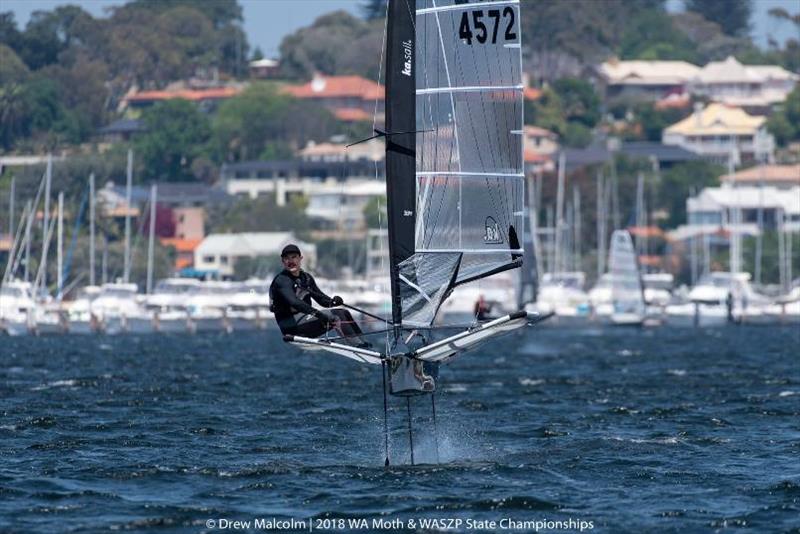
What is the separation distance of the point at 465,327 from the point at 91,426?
9.64m

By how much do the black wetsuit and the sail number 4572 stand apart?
14.0 ft

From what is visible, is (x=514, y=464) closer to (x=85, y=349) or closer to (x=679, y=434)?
(x=679, y=434)

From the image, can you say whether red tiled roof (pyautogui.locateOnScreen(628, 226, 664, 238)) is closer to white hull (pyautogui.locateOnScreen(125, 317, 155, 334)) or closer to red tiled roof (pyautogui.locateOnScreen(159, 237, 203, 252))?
red tiled roof (pyautogui.locateOnScreen(159, 237, 203, 252))

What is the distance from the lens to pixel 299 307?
27.5 meters

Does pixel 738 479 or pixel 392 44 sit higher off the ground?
pixel 392 44

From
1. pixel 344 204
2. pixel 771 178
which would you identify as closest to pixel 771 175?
pixel 771 178

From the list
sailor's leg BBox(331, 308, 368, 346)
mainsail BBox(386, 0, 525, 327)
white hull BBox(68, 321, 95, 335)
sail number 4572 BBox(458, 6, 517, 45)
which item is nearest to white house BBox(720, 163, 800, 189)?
white hull BBox(68, 321, 95, 335)

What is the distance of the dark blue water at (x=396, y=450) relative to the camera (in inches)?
995

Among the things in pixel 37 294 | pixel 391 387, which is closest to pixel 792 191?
pixel 37 294

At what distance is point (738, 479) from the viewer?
28219 mm

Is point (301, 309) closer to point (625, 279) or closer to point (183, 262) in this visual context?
point (625, 279)

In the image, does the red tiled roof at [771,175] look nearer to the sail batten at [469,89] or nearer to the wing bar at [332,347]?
the sail batten at [469,89]

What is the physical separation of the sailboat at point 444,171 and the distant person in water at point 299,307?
0.74 ft

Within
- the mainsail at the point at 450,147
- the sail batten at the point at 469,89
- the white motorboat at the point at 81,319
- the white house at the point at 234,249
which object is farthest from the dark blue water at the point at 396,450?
the white house at the point at 234,249
